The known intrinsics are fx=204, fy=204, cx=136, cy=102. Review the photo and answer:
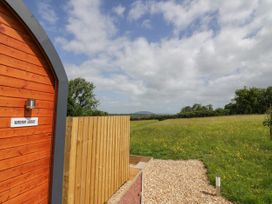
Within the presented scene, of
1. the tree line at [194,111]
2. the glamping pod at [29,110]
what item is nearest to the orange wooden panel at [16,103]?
the glamping pod at [29,110]

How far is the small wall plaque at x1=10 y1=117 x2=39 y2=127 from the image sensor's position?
7.66ft

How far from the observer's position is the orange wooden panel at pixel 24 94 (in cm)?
222

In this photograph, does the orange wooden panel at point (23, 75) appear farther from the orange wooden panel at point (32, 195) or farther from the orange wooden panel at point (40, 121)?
the orange wooden panel at point (32, 195)

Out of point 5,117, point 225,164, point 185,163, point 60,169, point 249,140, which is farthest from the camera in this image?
point 249,140

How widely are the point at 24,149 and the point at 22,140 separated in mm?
120

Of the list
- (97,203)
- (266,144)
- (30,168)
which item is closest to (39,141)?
(30,168)

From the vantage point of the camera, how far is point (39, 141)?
275cm

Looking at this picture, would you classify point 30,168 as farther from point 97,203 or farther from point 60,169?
point 97,203

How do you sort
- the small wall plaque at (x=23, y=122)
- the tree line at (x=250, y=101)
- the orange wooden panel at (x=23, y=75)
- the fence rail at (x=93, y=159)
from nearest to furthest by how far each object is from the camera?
the orange wooden panel at (x=23, y=75)
the small wall plaque at (x=23, y=122)
the fence rail at (x=93, y=159)
the tree line at (x=250, y=101)

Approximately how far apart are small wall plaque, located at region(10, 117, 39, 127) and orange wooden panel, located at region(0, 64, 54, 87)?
49 centimetres

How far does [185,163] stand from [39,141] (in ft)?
26.7

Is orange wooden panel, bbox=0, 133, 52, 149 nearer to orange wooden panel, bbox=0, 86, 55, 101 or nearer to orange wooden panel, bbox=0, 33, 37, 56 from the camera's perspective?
orange wooden panel, bbox=0, 86, 55, 101

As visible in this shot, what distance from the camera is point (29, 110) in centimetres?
254

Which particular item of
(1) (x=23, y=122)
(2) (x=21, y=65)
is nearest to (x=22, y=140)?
(1) (x=23, y=122)
